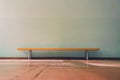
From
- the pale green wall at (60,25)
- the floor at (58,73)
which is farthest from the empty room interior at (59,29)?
the floor at (58,73)

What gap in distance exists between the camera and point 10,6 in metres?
6.27

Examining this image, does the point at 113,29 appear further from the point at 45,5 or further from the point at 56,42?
the point at 45,5

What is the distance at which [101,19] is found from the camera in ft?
20.4

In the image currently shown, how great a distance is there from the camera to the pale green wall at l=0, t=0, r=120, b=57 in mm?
6219

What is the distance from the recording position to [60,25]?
6.23 meters

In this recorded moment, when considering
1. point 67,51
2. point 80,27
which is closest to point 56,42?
point 67,51

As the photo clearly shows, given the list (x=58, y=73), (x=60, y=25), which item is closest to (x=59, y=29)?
(x=60, y=25)

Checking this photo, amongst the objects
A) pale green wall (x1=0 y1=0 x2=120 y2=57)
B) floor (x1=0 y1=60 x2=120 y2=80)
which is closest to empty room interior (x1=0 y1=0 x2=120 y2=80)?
pale green wall (x1=0 y1=0 x2=120 y2=57)

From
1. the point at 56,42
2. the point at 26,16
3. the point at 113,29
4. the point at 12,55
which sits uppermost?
the point at 26,16

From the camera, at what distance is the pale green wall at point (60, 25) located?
6219 mm

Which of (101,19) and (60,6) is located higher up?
(60,6)

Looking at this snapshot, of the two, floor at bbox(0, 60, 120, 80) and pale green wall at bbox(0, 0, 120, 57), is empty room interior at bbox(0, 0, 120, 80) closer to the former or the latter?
pale green wall at bbox(0, 0, 120, 57)

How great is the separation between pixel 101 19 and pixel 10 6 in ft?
9.06

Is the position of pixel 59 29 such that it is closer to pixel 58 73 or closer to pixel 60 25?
pixel 60 25
